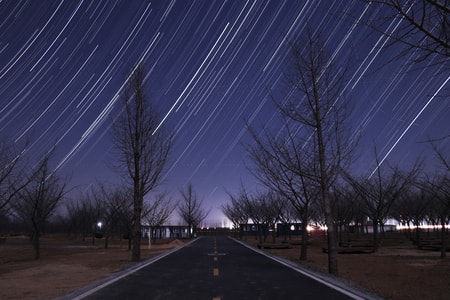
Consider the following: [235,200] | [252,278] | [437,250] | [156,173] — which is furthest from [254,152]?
[235,200]

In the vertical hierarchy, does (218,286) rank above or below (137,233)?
below

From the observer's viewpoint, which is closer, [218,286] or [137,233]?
[218,286]

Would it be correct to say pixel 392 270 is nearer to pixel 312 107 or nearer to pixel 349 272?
pixel 349 272

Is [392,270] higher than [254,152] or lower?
lower

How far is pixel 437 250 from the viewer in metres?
27.0

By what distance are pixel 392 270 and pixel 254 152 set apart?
8.18m

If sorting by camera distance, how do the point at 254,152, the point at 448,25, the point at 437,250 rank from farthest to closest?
1. the point at 437,250
2. the point at 254,152
3. the point at 448,25

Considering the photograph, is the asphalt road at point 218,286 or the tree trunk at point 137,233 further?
the tree trunk at point 137,233

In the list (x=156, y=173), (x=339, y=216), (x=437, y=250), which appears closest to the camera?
(x=156, y=173)

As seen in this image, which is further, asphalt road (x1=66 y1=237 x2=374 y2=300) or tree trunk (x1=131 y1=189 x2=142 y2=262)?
tree trunk (x1=131 y1=189 x2=142 y2=262)

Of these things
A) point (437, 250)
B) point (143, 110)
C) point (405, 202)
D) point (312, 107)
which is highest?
point (143, 110)

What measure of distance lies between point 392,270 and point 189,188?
59.3 meters

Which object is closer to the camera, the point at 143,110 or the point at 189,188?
the point at 143,110

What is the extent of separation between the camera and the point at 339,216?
4478cm
